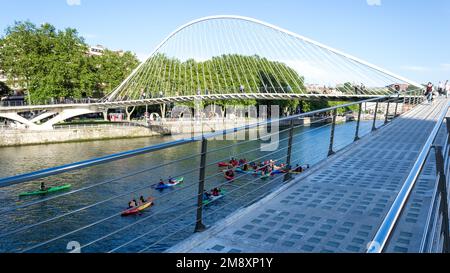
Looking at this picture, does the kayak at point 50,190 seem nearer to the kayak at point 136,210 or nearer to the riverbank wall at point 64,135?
the kayak at point 136,210

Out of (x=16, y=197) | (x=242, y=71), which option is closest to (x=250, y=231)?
(x=16, y=197)

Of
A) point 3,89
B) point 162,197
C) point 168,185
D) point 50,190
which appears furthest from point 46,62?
point 162,197

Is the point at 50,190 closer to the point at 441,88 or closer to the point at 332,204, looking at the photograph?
the point at 332,204

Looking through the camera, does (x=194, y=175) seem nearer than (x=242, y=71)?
Yes

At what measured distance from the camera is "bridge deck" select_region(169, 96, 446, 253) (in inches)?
113

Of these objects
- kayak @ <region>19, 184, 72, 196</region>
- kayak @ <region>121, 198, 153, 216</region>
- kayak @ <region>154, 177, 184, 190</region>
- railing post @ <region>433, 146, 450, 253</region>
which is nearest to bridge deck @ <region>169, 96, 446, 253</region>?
railing post @ <region>433, 146, 450, 253</region>

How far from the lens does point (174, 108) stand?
55.3 m

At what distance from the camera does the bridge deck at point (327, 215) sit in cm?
287

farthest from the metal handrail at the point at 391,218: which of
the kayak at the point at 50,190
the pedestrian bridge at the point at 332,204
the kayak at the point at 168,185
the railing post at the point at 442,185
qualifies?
the kayak at the point at 50,190

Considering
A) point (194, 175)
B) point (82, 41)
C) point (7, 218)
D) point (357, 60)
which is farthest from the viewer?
point (82, 41)

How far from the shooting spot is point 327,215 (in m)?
3.52
